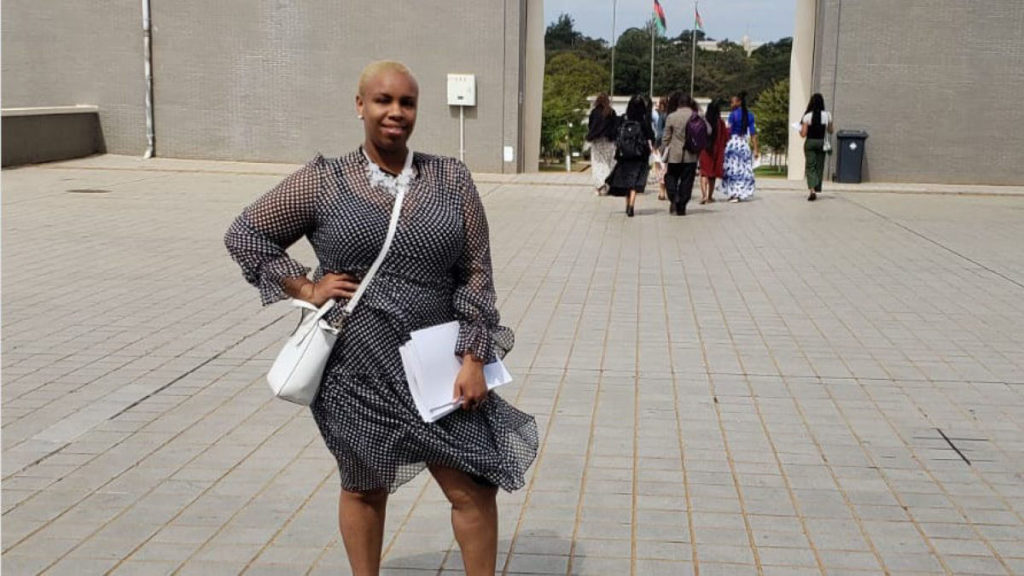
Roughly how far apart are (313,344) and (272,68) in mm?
19307

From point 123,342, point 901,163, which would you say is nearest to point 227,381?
point 123,342

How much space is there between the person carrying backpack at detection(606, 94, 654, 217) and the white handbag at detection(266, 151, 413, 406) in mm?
12672

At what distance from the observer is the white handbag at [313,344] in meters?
3.33

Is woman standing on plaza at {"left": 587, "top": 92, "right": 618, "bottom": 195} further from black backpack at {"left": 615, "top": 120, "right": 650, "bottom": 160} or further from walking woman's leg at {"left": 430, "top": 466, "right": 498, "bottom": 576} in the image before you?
walking woman's leg at {"left": 430, "top": 466, "right": 498, "bottom": 576}

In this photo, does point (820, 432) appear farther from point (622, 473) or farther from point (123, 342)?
point (123, 342)

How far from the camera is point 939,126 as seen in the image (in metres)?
21.0

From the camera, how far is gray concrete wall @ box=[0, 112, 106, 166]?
1966 cm

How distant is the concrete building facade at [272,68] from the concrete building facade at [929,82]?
17.8 feet

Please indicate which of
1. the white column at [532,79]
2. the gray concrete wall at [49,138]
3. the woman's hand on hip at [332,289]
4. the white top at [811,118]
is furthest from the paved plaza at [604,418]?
the white column at [532,79]

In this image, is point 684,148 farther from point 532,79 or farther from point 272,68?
point 272,68

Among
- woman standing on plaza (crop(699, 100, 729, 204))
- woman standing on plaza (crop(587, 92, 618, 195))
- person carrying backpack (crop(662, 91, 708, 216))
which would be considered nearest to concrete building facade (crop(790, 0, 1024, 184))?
woman standing on plaza (crop(699, 100, 729, 204))

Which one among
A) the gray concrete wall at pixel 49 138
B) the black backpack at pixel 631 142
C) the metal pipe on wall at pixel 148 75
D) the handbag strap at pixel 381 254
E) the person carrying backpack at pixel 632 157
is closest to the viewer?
the handbag strap at pixel 381 254

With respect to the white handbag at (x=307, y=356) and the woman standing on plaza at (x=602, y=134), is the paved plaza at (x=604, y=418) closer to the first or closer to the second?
the white handbag at (x=307, y=356)

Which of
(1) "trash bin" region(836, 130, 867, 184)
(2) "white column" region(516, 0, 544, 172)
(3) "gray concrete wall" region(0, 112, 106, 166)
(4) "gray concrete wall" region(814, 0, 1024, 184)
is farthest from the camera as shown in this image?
(2) "white column" region(516, 0, 544, 172)
